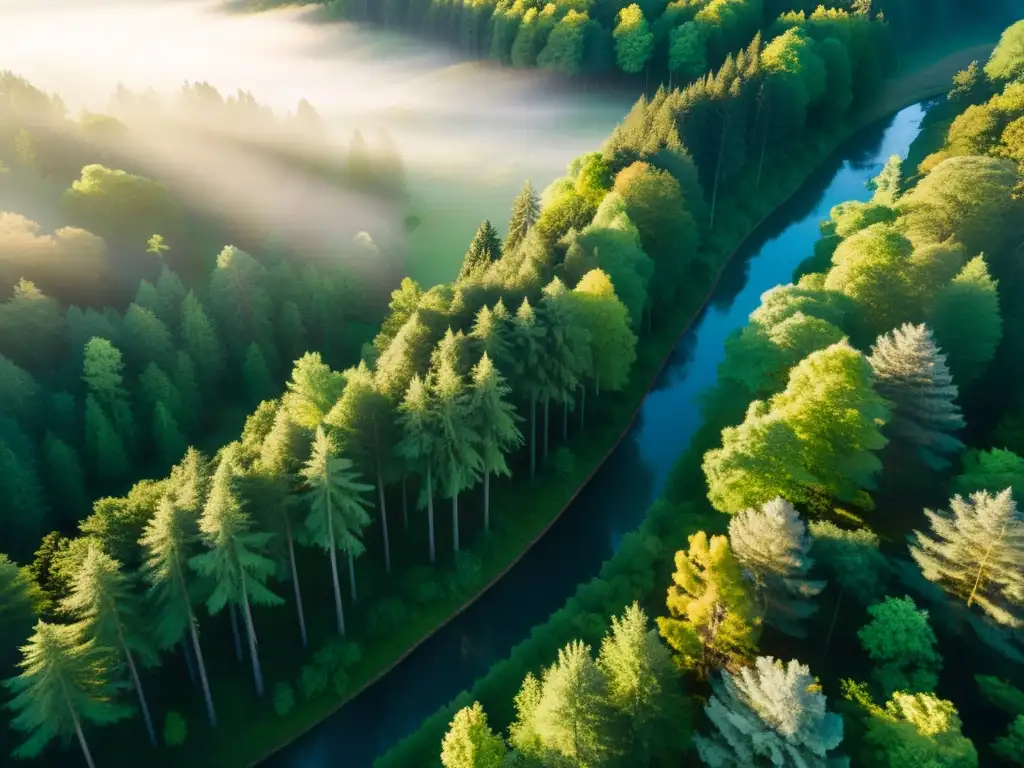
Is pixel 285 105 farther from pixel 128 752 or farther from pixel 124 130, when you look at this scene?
pixel 128 752

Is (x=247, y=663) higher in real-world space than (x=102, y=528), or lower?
lower

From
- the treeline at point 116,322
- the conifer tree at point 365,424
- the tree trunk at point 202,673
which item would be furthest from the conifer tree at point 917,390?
the treeline at point 116,322

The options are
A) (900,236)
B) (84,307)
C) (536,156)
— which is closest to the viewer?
(900,236)

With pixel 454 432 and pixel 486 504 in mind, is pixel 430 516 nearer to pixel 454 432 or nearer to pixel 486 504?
pixel 486 504

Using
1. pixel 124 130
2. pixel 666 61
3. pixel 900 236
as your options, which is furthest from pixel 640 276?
pixel 666 61

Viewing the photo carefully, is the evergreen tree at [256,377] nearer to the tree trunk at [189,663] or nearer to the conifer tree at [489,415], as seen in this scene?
the conifer tree at [489,415]

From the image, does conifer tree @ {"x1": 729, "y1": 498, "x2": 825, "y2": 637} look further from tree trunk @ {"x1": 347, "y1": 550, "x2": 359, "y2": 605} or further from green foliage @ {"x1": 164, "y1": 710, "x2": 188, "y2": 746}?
green foliage @ {"x1": 164, "y1": 710, "x2": 188, "y2": 746}
